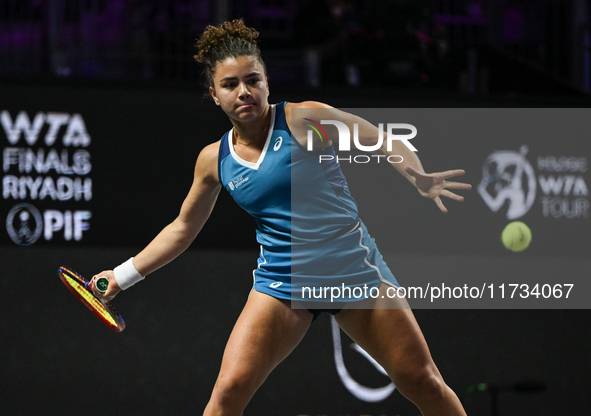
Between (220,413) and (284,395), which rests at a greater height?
(220,413)

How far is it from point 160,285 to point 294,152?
2161 millimetres

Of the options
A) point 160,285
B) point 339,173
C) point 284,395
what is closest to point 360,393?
point 284,395

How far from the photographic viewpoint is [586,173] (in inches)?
192

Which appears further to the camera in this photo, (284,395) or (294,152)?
(284,395)

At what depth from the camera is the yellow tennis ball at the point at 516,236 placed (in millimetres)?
4840

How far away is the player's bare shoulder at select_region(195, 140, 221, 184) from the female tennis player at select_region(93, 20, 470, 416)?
0.16ft

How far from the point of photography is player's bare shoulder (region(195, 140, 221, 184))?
9.43 ft

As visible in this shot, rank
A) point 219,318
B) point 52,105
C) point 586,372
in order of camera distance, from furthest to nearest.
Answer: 1. point 586,372
2. point 219,318
3. point 52,105

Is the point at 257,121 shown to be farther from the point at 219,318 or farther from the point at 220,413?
the point at 219,318

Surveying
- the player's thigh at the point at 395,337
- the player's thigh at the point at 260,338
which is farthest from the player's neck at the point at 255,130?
the player's thigh at the point at 395,337

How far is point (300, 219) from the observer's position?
2744 mm

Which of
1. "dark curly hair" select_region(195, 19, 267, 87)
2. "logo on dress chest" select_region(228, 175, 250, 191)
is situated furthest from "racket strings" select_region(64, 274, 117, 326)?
"dark curly hair" select_region(195, 19, 267, 87)

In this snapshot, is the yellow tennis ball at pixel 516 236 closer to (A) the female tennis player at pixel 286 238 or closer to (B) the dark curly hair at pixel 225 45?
(A) the female tennis player at pixel 286 238

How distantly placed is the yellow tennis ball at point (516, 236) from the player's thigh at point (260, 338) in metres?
2.45
